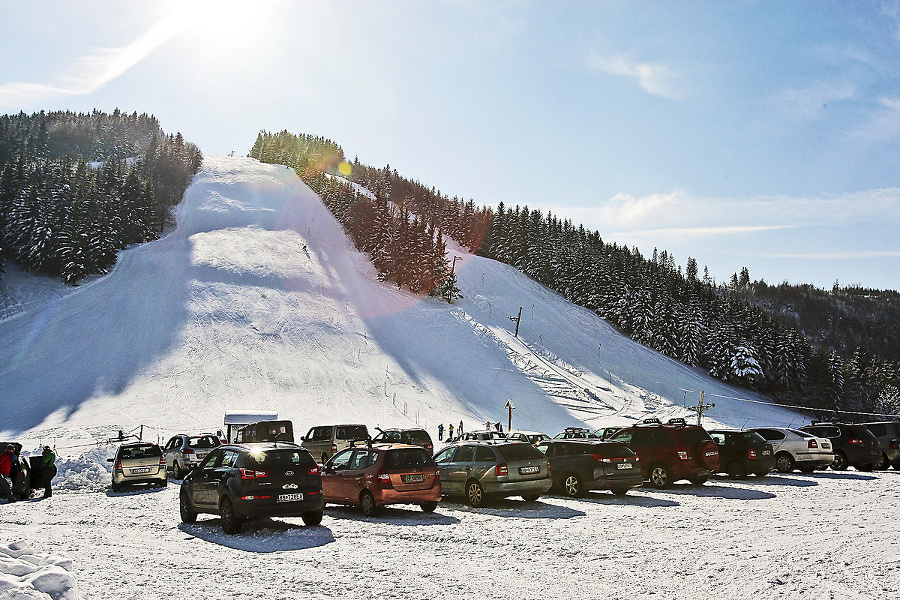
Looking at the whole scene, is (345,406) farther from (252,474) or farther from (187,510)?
(252,474)

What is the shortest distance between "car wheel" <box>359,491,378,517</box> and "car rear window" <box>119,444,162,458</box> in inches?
416

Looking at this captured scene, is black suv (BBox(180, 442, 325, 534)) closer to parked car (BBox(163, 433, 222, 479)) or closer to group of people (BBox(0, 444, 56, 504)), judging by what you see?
group of people (BBox(0, 444, 56, 504))

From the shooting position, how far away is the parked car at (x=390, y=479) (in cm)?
1439

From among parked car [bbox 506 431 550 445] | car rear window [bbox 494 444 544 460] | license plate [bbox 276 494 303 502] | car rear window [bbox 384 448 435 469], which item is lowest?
license plate [bbox 276 494 303 502]

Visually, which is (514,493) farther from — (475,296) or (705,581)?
(475,296)

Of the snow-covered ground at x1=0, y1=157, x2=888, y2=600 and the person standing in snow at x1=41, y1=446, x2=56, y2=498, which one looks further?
the person standing in snow at x1=41, y1=446, x2=56, y2=498

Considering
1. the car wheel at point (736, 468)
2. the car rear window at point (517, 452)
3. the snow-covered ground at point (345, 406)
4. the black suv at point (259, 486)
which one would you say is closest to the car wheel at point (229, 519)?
the black suv at point (259, 486)

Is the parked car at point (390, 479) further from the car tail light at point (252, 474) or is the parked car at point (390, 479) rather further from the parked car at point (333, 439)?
the parked car at point (333, 439)

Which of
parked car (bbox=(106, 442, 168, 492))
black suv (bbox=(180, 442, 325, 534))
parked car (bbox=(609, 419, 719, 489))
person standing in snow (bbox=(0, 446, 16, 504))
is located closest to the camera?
black suv (bbox=(180, 442, 325, 534))

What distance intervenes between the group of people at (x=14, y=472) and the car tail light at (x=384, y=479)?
10942mm

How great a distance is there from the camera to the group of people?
17766mm

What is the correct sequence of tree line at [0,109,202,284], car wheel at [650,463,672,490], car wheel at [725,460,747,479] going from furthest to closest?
tree line at [0,109,202,284] → car wheel at [725,460,747,479] → car wheel at [650,463,672,490]

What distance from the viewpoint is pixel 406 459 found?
14.8 m

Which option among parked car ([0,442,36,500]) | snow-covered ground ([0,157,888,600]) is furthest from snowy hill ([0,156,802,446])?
parked car ([0,442,36,500])
